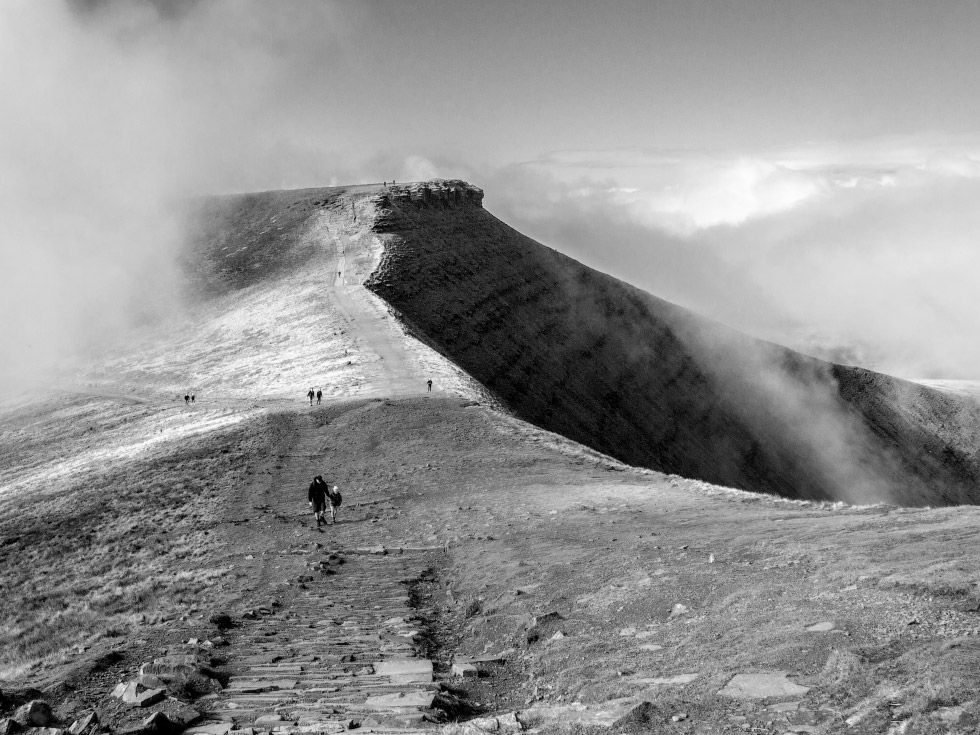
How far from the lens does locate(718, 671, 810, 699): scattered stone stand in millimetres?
10727

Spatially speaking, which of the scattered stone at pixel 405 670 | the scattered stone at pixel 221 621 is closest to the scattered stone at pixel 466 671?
the scattered stone at pixel 405 670

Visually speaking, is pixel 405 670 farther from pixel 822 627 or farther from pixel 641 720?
pixel 822 627

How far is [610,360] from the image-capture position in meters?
99.2

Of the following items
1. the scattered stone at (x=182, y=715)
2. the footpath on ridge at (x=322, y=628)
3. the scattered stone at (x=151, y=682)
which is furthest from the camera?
the scattered stone at (x=151, y=682)

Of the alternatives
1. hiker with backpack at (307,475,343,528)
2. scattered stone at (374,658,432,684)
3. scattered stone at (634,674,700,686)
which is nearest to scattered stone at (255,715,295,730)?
scattered stone at (374,658,432,684)

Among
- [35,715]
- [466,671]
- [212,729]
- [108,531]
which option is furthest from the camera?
[108,531]

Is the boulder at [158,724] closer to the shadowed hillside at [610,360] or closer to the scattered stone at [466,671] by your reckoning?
the scattered stone at [466,671]

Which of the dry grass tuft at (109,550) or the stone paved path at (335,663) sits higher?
the stone paved path at (335,663)

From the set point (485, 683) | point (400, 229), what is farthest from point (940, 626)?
point (400, 229)

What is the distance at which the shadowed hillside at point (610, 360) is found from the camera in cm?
8756

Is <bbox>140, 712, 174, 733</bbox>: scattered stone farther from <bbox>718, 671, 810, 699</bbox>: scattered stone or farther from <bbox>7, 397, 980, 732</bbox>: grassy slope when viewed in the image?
<bbox>718, 671, 810, 699</bbox>: scattered stone

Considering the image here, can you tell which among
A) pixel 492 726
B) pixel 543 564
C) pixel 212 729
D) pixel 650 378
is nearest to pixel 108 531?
pixel 543 564

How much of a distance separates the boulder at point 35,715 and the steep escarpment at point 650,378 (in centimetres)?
6285

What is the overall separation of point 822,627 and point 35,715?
13.1 metres
